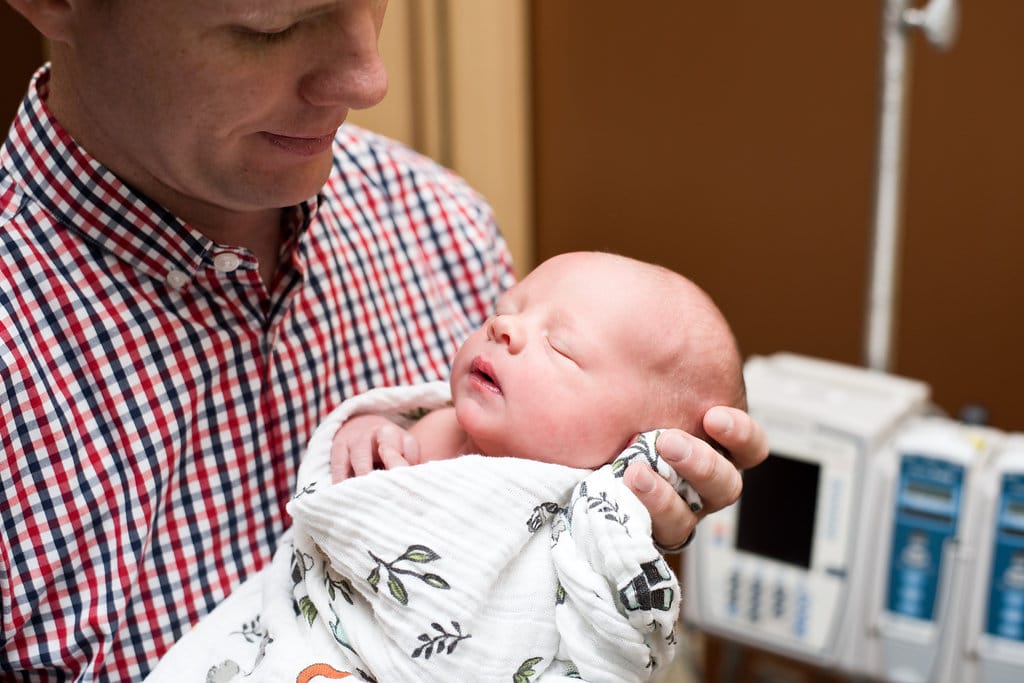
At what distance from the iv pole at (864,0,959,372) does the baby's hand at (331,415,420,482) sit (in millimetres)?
1161

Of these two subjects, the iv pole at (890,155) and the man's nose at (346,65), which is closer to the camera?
the man's nose at (346,65)

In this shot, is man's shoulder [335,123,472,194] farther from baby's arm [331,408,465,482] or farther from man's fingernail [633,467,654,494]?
man's fingernail [633,467,654,494]

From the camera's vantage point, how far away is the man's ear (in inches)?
41.4

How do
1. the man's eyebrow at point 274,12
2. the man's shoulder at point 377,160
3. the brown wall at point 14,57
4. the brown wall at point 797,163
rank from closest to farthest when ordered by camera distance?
the man's eyebrow at point 274,12 → the man's shoulder at point 377,160 → the brown wall at point 14,57 → the brown wall at point 797,163

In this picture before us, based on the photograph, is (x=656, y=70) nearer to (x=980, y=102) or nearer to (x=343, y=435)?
(x=980, y=102)

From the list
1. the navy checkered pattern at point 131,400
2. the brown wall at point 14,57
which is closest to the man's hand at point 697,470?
the navy checkered pattern at point 131,400

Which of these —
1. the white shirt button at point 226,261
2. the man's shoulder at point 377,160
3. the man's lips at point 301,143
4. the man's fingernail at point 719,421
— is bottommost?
the man's fingernail at point 719,421

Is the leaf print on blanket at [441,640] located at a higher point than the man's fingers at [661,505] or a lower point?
lower

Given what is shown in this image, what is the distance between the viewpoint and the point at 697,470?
109 cm

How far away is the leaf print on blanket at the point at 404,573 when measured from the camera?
1037mm

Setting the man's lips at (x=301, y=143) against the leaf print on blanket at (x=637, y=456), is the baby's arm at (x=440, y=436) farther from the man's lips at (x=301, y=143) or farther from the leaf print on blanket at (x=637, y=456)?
the man's lips at (x=301, y=143)

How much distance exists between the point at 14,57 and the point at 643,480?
157 cm

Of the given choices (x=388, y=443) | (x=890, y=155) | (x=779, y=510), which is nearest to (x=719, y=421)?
(x=388, y=443)

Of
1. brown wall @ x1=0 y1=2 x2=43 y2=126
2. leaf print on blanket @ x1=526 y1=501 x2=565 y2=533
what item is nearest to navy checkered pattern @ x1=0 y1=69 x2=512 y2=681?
leaf print on blanket @ x1=526 y1=501 x2=565 y2=533
